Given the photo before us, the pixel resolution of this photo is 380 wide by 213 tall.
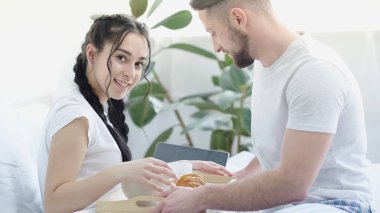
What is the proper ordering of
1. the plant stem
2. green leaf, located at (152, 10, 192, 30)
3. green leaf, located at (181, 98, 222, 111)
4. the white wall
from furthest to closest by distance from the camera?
the plant stem < green leaf, located at (181, 98, 222, 111) < green leaf, located at (152, 10, 192, 30) < the white wall

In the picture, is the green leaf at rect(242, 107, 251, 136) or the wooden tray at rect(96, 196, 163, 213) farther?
the green leaf at rect(242, 107, 251, 136)

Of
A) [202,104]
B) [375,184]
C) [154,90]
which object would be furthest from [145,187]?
[154,90]

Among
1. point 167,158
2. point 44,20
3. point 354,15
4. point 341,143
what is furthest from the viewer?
point 354,15

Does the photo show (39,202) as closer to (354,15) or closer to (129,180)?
(129,180)

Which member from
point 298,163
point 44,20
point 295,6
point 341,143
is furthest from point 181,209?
point 295,6

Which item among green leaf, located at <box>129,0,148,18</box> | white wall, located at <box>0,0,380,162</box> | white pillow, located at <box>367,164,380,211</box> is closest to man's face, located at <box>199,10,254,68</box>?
white pillow, located at <box>367,164,380,211</box>

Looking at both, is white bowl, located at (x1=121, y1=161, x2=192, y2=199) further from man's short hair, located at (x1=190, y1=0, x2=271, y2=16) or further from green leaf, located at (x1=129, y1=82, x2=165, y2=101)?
green leaf, located at (x1=129, y1=82, x2=165, y2=101)

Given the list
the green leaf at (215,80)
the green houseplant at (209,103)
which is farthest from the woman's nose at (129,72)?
the green leaf at (215,80)

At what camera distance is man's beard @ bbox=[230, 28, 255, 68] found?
144 centimetres

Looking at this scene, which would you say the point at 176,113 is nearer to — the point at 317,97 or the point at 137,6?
the point at 137,6

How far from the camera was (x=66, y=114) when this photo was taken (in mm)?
1390

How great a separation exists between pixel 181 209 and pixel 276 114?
0.33 m

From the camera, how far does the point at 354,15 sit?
2.56 meters

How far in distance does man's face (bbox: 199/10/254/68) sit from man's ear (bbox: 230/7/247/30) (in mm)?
17
